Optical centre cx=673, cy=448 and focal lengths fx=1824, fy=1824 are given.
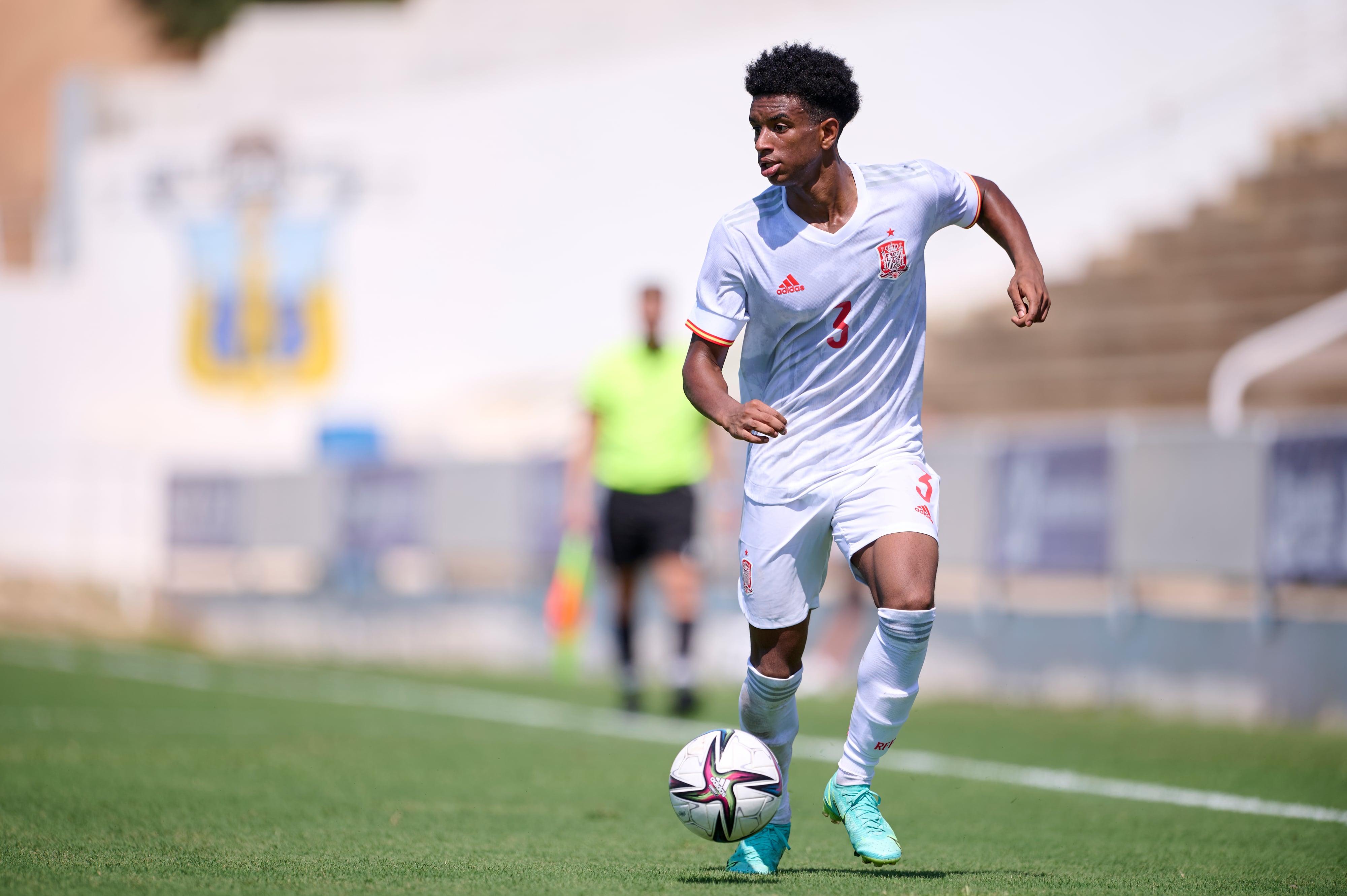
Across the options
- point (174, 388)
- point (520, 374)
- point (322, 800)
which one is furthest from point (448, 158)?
point (322, 800)

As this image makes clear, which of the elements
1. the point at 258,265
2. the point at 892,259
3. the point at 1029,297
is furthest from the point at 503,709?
the point at 258,265

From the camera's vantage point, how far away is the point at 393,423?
2972cm

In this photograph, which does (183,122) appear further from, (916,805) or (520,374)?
(916,805)

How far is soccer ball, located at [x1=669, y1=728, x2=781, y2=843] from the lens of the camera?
4965mm

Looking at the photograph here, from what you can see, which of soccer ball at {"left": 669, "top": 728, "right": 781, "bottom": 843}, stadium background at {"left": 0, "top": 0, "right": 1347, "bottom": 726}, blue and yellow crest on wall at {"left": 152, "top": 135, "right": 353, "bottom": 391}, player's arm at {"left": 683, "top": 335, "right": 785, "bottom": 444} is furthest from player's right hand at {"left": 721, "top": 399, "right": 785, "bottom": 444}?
blue and yellow crest on wall at {"left": 152, "top": 135, "right": 353, "bottom": 391}

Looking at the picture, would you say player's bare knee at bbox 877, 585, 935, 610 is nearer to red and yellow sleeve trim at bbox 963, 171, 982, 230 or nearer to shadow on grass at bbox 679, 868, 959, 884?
shadow on grass at bbox 679, 868, 959, 884

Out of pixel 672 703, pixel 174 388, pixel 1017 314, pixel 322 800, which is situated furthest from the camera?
pixel 174 388

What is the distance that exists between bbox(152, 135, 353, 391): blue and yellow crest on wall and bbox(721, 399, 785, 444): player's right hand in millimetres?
27832

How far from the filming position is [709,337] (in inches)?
199

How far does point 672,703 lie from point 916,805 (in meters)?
4.79

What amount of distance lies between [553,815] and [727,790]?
159 cm

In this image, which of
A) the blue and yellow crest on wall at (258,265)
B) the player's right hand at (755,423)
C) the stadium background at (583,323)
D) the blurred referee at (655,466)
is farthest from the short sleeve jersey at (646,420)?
the blue and yellow crest on wall at (258,265)

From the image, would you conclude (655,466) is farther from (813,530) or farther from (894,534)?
(894,534)

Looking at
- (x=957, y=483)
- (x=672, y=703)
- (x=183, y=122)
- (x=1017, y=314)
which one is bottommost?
(x=672, y=703)
